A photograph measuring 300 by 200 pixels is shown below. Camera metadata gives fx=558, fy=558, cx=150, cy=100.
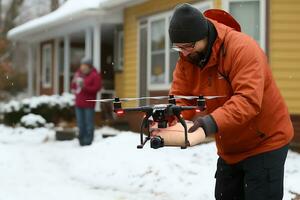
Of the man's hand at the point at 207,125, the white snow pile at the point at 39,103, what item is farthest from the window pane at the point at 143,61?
the man's hand at the point at 207,125

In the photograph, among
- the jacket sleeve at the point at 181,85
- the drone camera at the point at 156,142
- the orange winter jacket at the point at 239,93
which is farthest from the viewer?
the jacket sleeve at the point at 181,85

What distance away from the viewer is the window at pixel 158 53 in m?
12.4

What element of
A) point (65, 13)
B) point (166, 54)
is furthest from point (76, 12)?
point (166, 54)

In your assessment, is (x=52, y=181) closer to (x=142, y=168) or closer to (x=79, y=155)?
(x=142, y=168)

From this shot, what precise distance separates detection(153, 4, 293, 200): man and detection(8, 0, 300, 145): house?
22.5ft

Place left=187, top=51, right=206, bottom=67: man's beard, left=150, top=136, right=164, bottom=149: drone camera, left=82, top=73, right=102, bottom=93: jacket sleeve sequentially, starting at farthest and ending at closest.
Result: left=82, top=73, right=102, bottom=93: jacket sleeve < left=187, top=51, right=206, bottom=67: man's beard < left=150, top=136, right=164, bottom=149: drone camera

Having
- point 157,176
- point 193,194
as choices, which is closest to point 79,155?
point 157,176

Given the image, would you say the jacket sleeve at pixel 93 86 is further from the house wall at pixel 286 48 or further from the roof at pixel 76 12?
the house wall at pixel 286 48

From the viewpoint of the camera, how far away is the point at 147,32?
526 inches

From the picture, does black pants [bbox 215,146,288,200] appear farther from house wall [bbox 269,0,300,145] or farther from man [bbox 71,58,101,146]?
man [bbox 71,58,101,146]

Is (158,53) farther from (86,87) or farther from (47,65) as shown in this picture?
(47,65)

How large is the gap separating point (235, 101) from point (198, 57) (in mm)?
459

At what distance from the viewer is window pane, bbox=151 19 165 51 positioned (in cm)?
1277

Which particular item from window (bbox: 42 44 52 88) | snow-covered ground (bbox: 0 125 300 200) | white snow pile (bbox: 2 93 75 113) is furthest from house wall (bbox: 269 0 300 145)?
window (bbox: 42 44 52 88)
